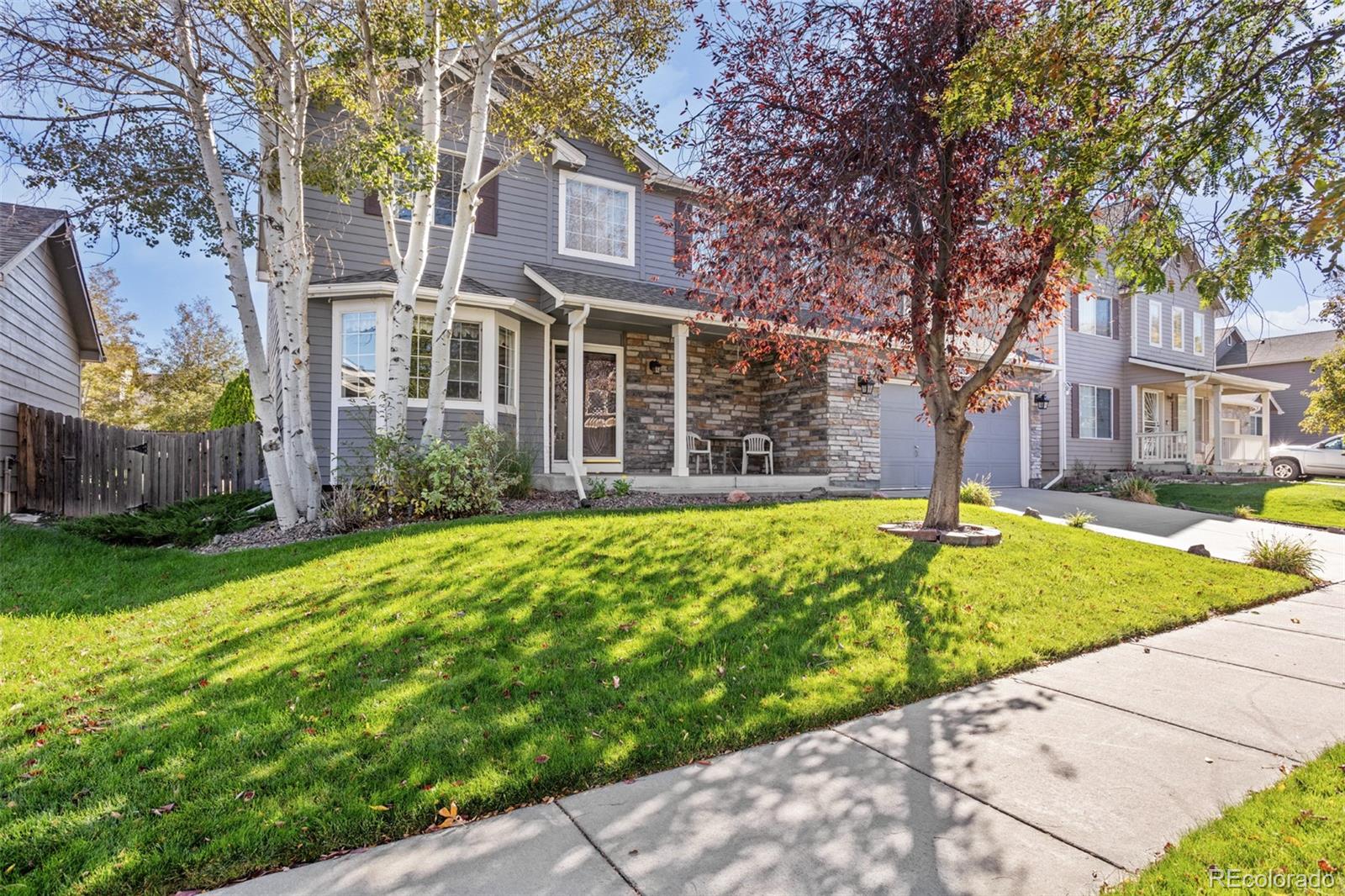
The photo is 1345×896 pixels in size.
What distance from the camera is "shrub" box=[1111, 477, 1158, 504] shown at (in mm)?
12719

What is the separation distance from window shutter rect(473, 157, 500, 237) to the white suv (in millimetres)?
21272

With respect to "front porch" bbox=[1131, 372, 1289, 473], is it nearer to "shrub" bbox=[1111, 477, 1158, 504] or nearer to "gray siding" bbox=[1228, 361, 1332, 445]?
"gray siding" bbox=[1228, 361, 1332, 445]

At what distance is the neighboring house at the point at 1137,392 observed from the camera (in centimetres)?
1709

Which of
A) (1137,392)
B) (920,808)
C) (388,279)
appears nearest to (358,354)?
(388,279)

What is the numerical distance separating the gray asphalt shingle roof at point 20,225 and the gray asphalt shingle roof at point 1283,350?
111ft

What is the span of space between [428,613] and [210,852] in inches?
92.4

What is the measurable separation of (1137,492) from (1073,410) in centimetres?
499

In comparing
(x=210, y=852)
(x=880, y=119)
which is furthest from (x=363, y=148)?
(x=210, y=852)

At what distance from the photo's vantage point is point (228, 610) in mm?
4719

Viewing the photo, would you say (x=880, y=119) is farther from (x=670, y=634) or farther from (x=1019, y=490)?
(x=1019, y=490)

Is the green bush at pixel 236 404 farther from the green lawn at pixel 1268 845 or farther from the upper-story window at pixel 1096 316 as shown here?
the upper-story window at pixel 1096 316

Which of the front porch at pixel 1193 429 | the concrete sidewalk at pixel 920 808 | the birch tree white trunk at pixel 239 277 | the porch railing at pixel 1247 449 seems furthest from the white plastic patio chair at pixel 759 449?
the porch railing at pixel 1247 449

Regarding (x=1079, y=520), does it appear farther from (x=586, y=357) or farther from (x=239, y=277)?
(x=239, y=277)

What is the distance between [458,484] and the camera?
804 centimetres
